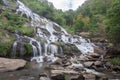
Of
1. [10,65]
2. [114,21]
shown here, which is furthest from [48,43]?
[10,65]

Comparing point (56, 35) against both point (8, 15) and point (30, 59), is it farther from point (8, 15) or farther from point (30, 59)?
point (30, 59)

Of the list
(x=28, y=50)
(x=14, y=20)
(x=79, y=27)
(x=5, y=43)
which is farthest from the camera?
(x=79, y=27)

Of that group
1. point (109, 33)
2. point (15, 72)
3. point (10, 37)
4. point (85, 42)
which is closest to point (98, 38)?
point (85, 42)

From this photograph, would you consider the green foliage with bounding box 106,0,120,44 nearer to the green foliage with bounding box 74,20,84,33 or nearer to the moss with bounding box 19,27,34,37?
the moss with bounding box 19,27,34,37

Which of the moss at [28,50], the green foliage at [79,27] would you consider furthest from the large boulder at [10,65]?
the green foliage at [79,27]

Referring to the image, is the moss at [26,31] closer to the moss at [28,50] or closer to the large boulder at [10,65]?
the moss at [28,50]

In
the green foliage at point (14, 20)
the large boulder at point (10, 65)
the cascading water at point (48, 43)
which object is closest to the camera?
the large boulder at point (10, 65)

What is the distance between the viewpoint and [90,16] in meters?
81.8

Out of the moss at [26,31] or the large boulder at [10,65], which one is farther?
the moss at [26,31]

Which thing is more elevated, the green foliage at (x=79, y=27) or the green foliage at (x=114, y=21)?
the green foliage at (x=79, y=27)

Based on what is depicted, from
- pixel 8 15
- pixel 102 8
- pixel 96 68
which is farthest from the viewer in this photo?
pixel 102 8

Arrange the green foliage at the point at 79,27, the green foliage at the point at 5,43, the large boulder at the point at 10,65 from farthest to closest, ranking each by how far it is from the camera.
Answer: the green foliage at the point at 79,27, the green foliage at the point at 5,43, the large boulder at the point at 10,65

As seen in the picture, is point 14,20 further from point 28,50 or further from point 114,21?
point 114,21

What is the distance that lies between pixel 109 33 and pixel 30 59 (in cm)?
1182
